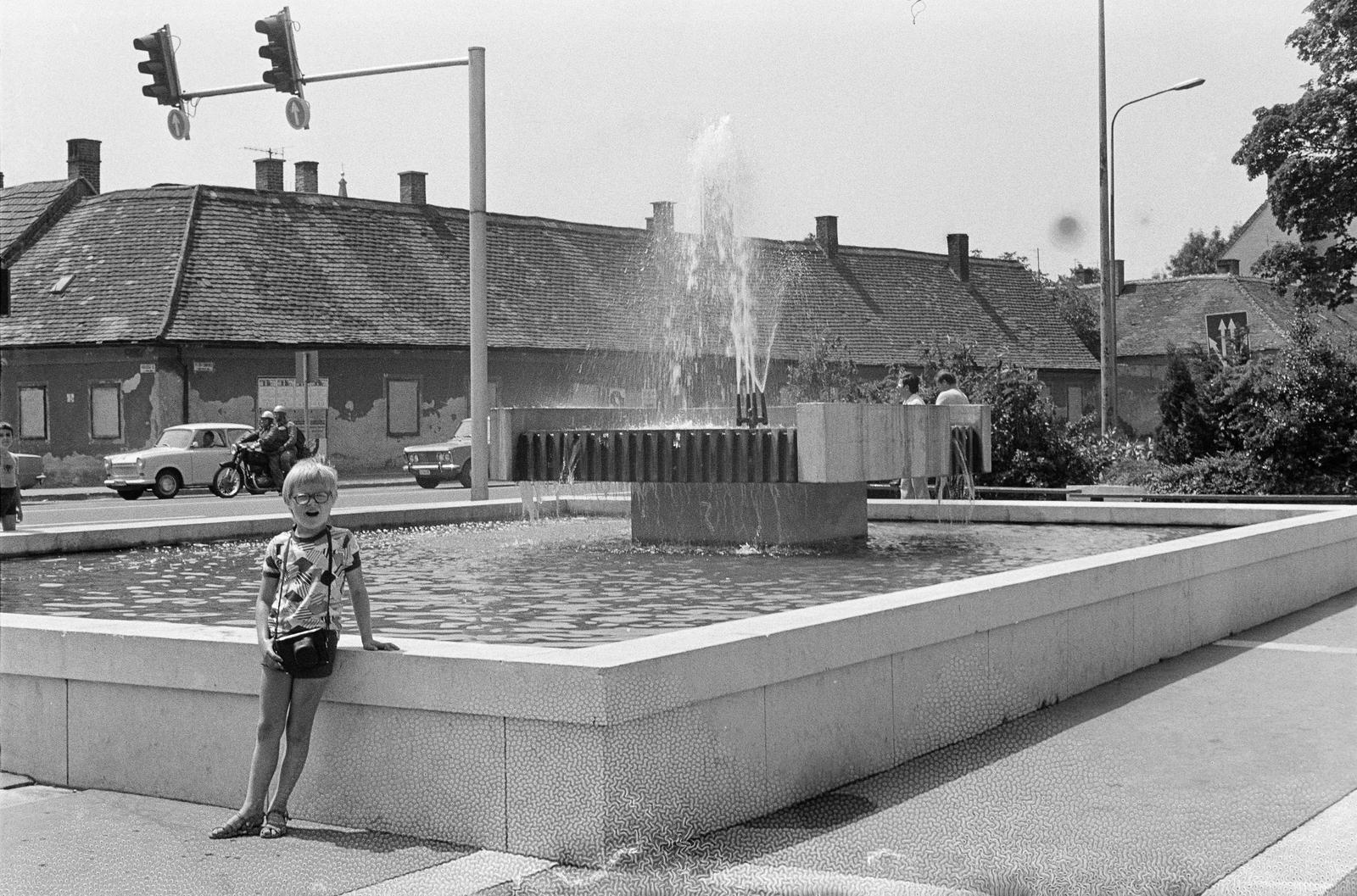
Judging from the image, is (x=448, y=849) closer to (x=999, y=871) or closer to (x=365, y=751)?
(x=365, y=751)

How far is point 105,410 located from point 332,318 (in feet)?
21.0

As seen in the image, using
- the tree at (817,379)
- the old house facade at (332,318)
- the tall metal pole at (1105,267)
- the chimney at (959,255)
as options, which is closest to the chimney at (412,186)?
the old house facade at (332,318)

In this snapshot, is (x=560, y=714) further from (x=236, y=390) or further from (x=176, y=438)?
(x=236, y=390)

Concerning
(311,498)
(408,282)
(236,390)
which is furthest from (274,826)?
(408,282)

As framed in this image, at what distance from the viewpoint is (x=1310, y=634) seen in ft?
36.2

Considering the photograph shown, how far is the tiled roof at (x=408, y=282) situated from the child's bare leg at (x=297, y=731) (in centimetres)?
3378

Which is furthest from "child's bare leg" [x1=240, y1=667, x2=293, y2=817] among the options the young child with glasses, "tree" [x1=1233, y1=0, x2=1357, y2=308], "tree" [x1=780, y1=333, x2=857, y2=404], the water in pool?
"tree" [x1=1233, y1=0, x2=1357, y2=308]

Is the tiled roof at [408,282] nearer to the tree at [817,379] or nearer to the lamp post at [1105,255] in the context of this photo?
the tree at [817,379]

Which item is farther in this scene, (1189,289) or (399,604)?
(1189,289)

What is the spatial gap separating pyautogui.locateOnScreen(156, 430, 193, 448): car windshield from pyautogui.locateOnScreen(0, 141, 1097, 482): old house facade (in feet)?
6.84

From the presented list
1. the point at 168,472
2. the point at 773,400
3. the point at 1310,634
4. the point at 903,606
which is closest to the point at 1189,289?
the point at 773,400

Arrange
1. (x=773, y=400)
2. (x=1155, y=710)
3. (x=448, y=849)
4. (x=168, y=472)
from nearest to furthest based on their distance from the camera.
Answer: (x=448, y=849), (x=1155, y=710), (x=168, y=472), (x=773, y=400)

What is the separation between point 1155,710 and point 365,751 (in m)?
4.13

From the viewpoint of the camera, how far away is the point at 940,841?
591cm
